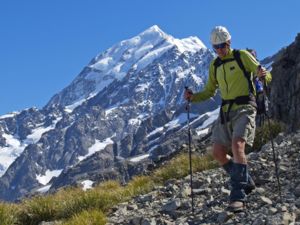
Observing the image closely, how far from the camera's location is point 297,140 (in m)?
13.2

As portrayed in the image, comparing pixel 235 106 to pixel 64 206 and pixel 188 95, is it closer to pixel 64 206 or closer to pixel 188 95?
pixel 188 95

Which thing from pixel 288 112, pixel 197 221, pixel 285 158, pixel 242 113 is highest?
pixel 288 112

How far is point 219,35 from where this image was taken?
30.3 ft

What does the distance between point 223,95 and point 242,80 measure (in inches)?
17.7

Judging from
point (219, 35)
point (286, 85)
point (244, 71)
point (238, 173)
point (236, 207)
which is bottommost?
point (236, 207)

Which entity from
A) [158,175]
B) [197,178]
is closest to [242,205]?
[197,178]

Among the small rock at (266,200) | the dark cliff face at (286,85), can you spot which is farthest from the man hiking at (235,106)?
the dark cliff face at (286,85)

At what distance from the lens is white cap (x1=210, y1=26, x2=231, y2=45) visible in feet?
30.4

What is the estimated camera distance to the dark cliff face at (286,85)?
29547 millimetres

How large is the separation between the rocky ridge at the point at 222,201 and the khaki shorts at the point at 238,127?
38.8 inches

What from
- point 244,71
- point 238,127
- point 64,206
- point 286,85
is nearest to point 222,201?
point 238,127

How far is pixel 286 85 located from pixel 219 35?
2653cm

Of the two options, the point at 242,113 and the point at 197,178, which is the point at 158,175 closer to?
the point at 197,178

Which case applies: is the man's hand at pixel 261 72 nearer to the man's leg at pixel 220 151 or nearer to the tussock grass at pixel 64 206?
the man's leg at pixel 220 151
